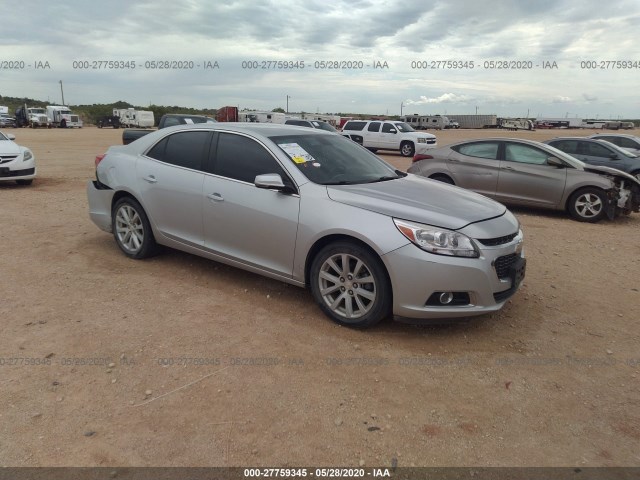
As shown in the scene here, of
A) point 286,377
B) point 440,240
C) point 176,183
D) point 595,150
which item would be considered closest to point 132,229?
point 176,183

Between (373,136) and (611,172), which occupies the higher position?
(373,136)

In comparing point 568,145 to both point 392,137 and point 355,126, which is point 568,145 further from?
point 355,126

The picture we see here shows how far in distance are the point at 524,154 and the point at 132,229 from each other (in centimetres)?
705

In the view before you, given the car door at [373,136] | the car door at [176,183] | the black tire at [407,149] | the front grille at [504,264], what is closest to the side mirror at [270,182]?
the car door at [176,183]

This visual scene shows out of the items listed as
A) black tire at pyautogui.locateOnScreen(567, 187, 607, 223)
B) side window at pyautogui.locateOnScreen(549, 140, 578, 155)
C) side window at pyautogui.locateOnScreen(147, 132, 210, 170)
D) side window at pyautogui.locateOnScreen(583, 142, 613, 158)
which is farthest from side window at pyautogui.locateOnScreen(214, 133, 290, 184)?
side window at pyautogui.locateOnScreen(583, 142, 613, 158)

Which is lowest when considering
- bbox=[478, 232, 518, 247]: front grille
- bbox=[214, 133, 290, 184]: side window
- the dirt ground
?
the dirt ground

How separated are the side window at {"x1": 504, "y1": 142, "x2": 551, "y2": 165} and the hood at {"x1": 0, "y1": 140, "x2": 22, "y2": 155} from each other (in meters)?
10.2

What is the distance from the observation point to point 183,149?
497 cm

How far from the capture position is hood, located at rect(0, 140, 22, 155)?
1026 centimetres

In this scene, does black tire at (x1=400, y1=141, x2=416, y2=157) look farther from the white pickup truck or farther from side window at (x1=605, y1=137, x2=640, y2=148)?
side window at (x1=605, y1=137, x2=640, y2=148)

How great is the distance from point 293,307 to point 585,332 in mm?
2464

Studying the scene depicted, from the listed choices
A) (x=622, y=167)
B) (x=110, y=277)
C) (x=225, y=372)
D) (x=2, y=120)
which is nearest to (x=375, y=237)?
(x=225, y=372)

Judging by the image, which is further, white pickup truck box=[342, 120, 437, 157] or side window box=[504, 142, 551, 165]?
white pickup truck box=[342, 120, 437, 157]

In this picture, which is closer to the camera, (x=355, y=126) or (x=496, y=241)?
(x=496, y=241)
